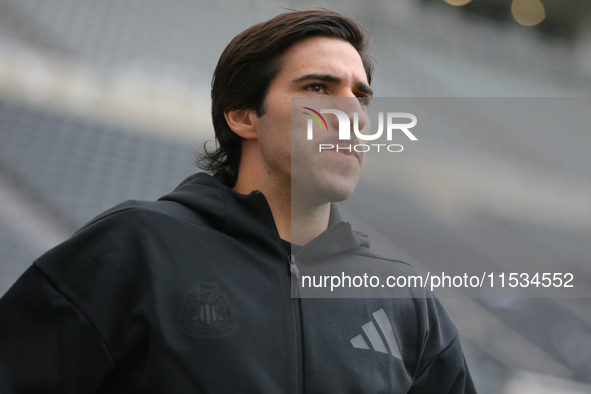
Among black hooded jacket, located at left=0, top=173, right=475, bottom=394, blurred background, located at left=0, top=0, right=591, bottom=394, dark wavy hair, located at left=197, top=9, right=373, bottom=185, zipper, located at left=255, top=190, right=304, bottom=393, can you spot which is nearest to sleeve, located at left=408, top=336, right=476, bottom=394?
black hooded jacket, located at left=0, top=173, right=475, bottom=394

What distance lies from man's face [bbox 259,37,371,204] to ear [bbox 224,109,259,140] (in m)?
0.03

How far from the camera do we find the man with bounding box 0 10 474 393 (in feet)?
1.76

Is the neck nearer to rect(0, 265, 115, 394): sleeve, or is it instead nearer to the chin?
the chin

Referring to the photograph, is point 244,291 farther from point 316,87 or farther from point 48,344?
point 316,87

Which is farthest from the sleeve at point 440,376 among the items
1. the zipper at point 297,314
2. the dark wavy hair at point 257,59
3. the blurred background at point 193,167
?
the blurred background at point 193,167

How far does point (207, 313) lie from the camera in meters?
0.58

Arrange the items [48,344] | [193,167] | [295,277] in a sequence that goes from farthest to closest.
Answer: [193,167], [295,277], [48,344]

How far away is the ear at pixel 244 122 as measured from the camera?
80 centimetres

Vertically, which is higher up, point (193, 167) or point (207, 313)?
point (193, 167)

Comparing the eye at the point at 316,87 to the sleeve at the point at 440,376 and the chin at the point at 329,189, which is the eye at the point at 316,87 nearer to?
the chin at the point at 329,189

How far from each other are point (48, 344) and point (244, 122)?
0.44 metres

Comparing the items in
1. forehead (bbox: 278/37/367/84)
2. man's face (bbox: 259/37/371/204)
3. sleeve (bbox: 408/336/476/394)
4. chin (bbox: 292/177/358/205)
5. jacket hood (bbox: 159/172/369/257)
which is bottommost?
sleeve (bbox: 408/336/476/394)

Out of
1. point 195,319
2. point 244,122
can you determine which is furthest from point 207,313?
point 244,122

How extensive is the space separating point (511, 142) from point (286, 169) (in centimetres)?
347
